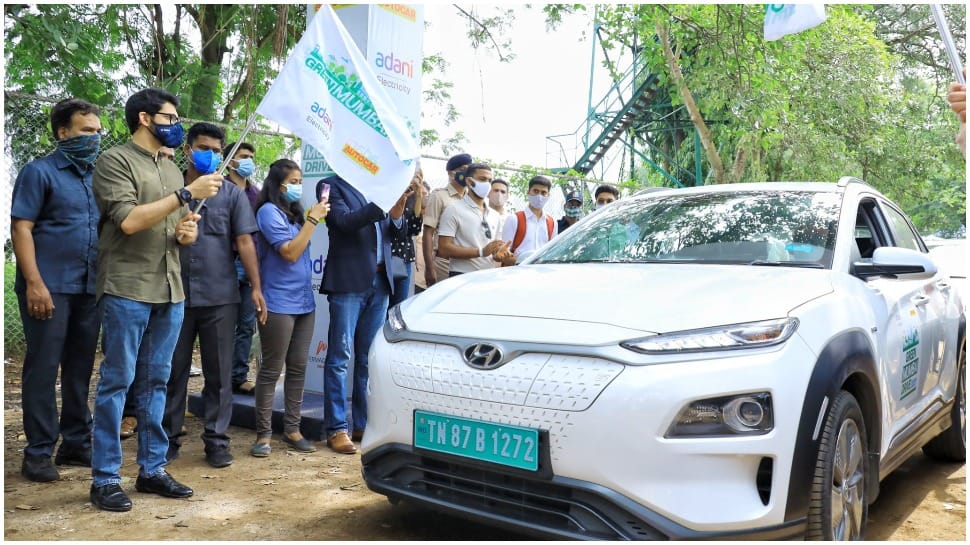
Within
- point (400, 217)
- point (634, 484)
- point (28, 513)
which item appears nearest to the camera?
point (634, 484)

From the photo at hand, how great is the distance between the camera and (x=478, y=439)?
278 centimetres

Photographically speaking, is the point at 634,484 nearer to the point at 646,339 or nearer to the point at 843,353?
the point at 646,339

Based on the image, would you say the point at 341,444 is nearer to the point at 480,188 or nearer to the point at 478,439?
the point at 480,188

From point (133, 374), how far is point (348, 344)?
1.47 metres

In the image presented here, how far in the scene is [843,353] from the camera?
2.82m

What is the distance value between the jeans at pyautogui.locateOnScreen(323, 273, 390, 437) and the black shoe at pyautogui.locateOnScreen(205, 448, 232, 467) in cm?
66

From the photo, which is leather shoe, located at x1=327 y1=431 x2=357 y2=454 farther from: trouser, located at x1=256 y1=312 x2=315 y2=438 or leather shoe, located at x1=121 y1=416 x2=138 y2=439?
leather shoe, located at x1=121 y1=416 x2=138 y2=439

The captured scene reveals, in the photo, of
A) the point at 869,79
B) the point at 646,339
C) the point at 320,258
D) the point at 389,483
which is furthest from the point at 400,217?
the point at 869,79

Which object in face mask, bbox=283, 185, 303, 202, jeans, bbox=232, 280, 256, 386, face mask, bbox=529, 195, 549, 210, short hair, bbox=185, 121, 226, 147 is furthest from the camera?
face mask, bbox=529, 195, 549, 210

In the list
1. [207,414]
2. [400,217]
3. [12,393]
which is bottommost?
[12,393]

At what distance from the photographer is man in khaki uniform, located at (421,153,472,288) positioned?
6023 millimetres

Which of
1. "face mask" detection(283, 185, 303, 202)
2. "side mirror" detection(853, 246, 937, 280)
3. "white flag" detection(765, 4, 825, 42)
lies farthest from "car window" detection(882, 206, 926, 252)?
"face mask" detection(283, 185, 303, 202)

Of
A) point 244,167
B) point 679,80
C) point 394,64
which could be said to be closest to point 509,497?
point 244,167

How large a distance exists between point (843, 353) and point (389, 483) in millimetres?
1749
